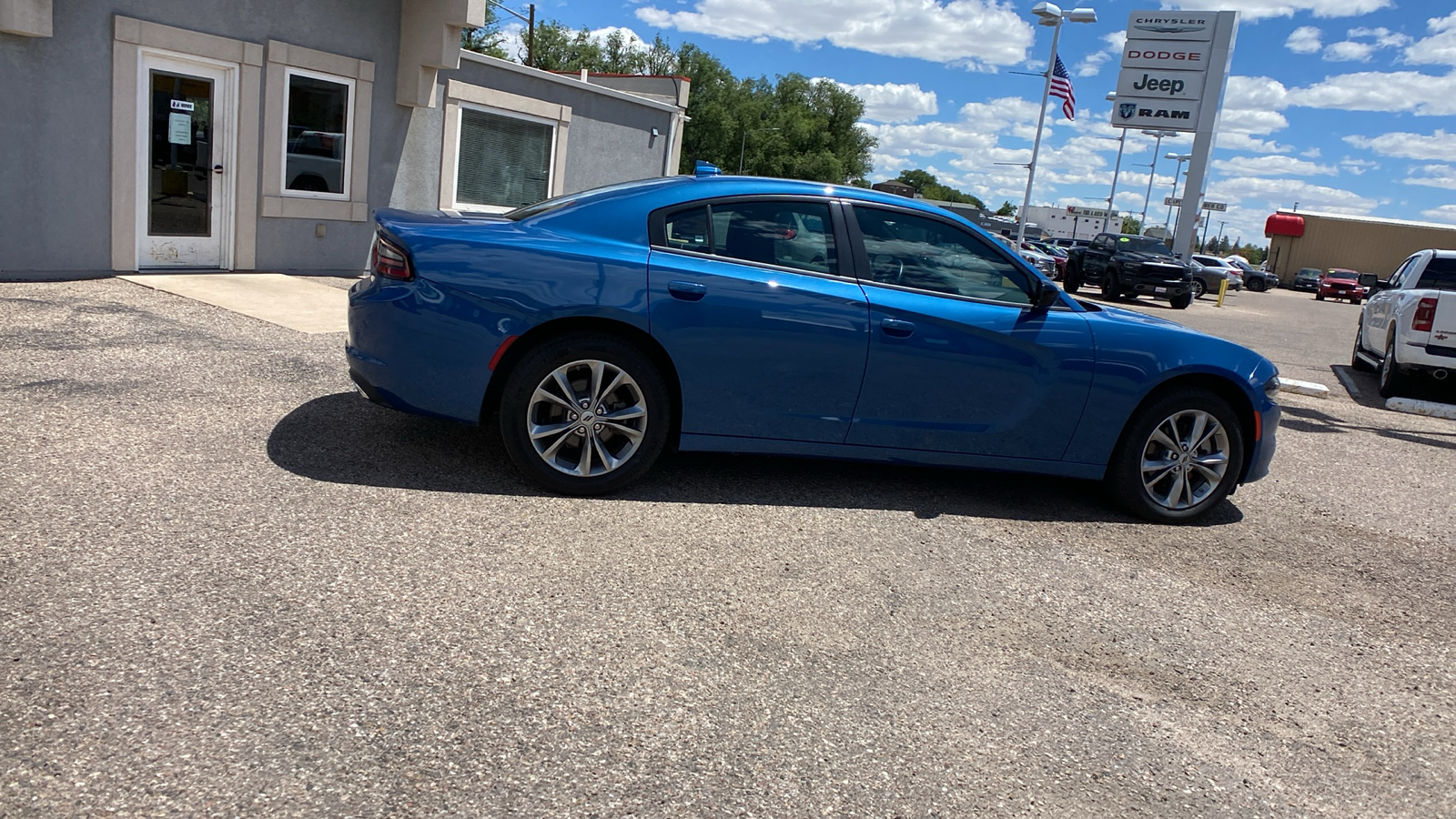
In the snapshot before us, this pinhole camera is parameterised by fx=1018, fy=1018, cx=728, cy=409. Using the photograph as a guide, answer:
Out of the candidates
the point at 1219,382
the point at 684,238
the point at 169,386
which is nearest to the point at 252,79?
the point at 169,386

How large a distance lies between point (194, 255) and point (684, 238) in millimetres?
7651

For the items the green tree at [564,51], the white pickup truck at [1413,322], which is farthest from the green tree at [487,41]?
the white pickup truck at [1413,322]

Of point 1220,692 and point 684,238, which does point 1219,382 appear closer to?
point 1220,692

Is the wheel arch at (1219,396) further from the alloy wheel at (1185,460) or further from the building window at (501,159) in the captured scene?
the building window at (501,159)

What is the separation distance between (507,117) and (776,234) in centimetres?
1018

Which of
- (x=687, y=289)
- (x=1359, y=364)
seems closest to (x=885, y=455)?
(x=687, y=289)

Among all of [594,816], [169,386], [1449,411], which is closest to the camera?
[594,816]

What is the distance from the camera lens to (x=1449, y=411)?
32.3ft

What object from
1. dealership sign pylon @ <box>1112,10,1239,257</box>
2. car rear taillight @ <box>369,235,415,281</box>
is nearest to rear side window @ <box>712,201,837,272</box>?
car rear taillight @ <box>369,235,415,281</box>

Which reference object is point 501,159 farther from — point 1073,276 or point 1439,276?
point 1073,276

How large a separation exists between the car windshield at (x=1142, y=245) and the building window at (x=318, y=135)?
20.7 metres

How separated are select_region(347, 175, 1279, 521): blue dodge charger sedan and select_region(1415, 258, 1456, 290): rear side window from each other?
8.47m

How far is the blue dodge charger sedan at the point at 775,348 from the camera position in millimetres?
A: 4496

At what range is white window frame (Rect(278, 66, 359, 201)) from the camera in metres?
10.6
